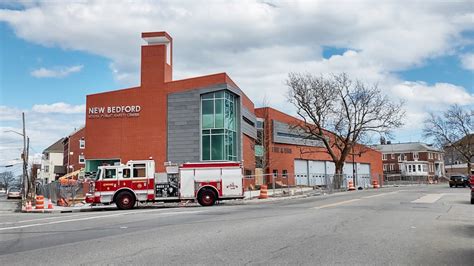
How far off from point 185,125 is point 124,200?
18.5 m

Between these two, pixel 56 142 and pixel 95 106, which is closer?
pixel 95 106

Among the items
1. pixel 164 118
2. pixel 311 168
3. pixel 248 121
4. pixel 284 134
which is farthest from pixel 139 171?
pixel 311 168

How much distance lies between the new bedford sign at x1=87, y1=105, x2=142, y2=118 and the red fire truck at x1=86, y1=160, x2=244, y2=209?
18.9 m

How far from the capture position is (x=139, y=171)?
26250mm

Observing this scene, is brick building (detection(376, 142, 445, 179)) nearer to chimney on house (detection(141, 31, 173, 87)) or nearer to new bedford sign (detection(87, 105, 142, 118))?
chimney on house (detection(141, 31, 173, 87))

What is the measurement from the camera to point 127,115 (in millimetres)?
45500

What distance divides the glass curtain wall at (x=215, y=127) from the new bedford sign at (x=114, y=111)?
6976 mm

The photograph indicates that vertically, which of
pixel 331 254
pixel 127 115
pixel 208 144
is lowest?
pixel 331 254

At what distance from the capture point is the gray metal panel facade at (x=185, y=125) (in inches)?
1700

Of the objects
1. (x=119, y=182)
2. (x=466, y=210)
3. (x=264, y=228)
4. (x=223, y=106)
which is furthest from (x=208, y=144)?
(x=264, y=228)

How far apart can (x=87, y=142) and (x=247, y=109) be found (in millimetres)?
17640

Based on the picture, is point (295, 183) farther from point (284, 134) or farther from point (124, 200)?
point (124, 200)

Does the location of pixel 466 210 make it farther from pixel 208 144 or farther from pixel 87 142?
pixel 87 142

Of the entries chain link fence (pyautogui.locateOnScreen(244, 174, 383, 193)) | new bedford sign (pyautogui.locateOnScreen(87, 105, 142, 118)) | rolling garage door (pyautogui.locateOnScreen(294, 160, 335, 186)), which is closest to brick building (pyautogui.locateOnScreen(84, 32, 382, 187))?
new bedford sign (pyautogui.locateOnScreen(87, 105, 142, 118))
